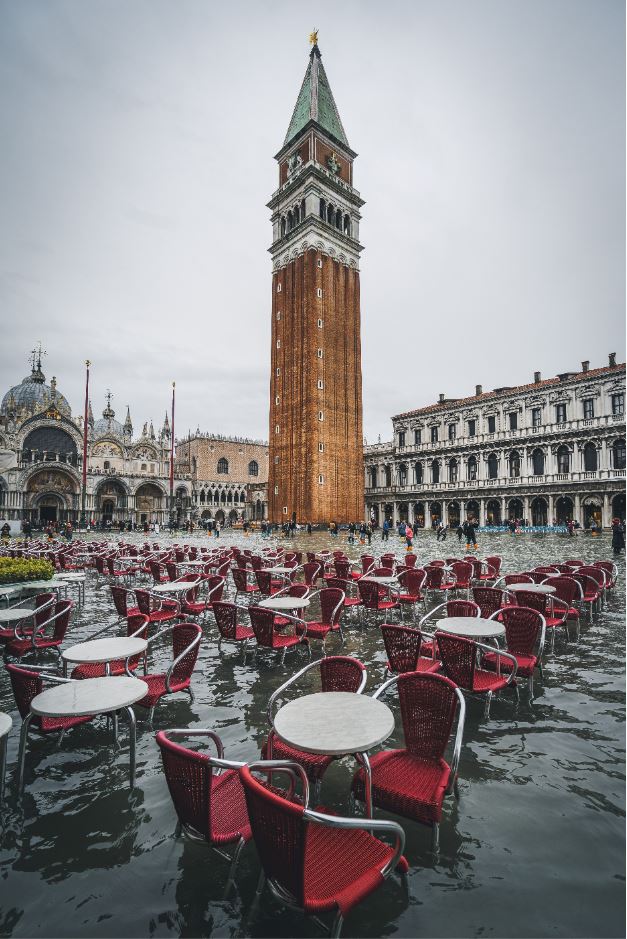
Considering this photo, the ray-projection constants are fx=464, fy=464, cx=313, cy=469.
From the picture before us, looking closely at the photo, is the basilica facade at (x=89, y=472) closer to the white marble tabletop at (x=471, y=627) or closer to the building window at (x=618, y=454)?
the building window at (x=618, y=454)

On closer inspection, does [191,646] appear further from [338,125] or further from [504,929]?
[338,125]

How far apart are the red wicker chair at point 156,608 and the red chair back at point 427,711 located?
161 inches

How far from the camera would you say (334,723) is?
9.93 feet

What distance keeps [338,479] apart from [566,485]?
62.5 feet

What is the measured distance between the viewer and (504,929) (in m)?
2.31

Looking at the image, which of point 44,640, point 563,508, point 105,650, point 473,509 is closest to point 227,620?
point 105,650

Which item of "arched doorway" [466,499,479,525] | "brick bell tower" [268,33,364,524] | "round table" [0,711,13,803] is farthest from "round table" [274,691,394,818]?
"arched doorway" [466,499,479,525]

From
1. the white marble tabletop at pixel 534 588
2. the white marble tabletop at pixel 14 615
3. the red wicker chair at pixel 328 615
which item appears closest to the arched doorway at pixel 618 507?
the white marble tabletop at pixel 534 588

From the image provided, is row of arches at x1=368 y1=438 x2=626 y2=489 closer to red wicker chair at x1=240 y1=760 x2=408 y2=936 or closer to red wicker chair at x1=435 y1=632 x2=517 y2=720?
red wicker chair at x1=435 y1=632 x2=517 y2=720

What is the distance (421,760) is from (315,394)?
4036 cm

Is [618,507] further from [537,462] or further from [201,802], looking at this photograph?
[201,802]

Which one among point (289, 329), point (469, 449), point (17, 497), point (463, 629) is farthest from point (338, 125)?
point (463, 629)

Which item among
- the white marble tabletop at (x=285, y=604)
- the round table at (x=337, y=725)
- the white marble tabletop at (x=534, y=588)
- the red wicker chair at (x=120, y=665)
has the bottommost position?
the red wicker chair at (x=120, y=665)

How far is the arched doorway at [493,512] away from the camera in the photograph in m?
41.6
